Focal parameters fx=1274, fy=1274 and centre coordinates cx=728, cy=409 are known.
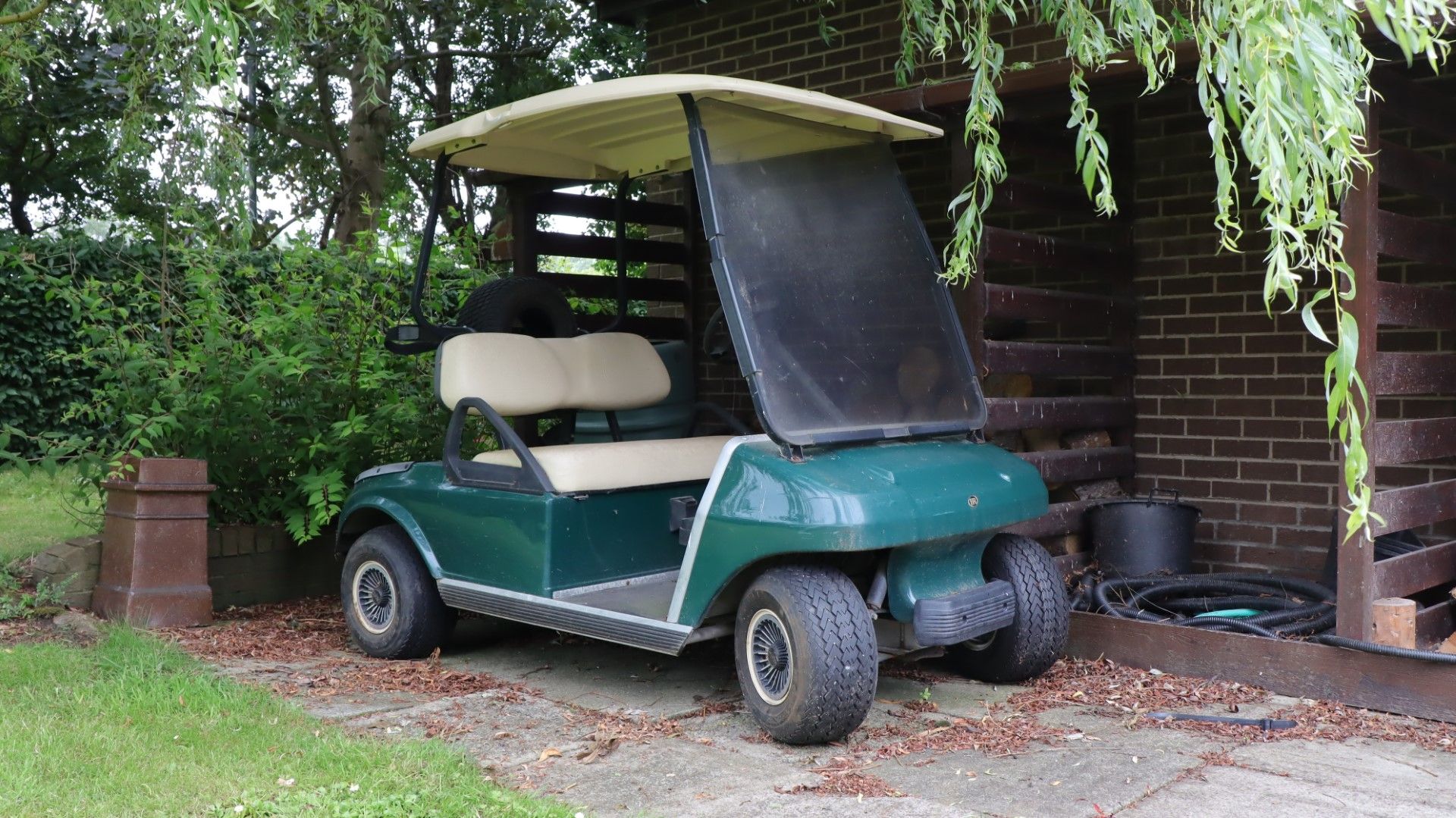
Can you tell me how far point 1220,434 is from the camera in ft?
19.6

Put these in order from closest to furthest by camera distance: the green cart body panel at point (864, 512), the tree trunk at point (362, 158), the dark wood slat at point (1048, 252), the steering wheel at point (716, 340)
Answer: the green cart body panel at point (864, 512), the steering wheel at point (716, 340), the dark wood slat at point (1048, 252), the tree trunk at point (362, 158)

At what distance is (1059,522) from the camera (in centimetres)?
565

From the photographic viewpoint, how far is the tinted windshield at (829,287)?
3994 mm

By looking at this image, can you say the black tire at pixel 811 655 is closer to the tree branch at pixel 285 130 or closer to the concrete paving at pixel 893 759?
the concrete paving at pixel 893 759

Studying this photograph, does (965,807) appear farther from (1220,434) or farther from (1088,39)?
(1220,434)

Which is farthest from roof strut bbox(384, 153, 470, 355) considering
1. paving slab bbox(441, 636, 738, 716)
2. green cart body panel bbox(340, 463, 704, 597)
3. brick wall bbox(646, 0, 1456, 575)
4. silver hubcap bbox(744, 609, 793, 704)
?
brick wall bbox(646, 0, 1456, 575)

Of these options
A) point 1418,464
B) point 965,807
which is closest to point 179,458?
point 965,807

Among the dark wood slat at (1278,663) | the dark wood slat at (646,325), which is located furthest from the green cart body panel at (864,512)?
the dark wood slat at (646,325)

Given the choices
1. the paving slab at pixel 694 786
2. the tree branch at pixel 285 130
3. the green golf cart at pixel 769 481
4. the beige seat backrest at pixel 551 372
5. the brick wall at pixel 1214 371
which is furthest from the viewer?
the tree branch at pixel 285 130

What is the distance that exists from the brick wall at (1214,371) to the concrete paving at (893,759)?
164 cm

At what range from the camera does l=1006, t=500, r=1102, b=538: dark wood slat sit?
549 centimetres

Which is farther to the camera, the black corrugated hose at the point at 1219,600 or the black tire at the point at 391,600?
the black tire at the point at 391,600

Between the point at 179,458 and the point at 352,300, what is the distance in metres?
1.15

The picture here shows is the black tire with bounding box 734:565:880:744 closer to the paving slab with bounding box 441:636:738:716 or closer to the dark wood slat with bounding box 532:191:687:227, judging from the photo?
the paving slab with bounding box 441:636:738:716
